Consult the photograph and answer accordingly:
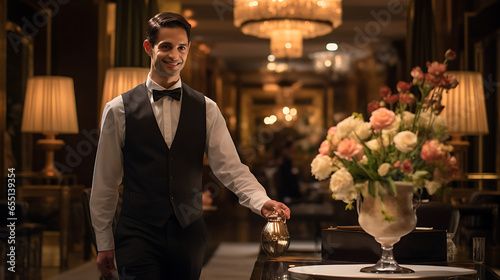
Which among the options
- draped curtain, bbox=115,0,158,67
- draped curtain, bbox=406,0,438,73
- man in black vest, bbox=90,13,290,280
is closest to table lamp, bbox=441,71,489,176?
draped curtain, bbox=406,0,438,73

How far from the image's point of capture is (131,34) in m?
5.84

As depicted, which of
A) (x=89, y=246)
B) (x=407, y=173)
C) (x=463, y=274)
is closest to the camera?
(x=407, y=173)

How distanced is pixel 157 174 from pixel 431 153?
3.05ft

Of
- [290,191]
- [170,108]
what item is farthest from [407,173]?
[290,191]

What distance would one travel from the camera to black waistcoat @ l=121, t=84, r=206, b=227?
86.1 inches

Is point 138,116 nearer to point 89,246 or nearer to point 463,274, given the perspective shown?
point 463,274

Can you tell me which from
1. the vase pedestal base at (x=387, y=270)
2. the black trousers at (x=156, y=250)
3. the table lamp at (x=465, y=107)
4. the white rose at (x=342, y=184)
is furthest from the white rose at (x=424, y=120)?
the table lamp at (x=465, y=107)

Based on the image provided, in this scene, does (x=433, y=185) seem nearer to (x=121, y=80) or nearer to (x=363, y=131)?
(x=363, y=131)

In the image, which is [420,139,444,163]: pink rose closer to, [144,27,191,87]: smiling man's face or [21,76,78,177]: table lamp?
[144,27,191,87]: smiling man's face

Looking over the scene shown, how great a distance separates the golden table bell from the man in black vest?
40 mm

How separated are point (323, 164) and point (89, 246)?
17.3 feet

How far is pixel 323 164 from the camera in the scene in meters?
1.80

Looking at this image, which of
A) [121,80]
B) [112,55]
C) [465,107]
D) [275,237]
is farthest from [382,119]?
[112,55]

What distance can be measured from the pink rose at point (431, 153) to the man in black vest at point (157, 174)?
61cm
